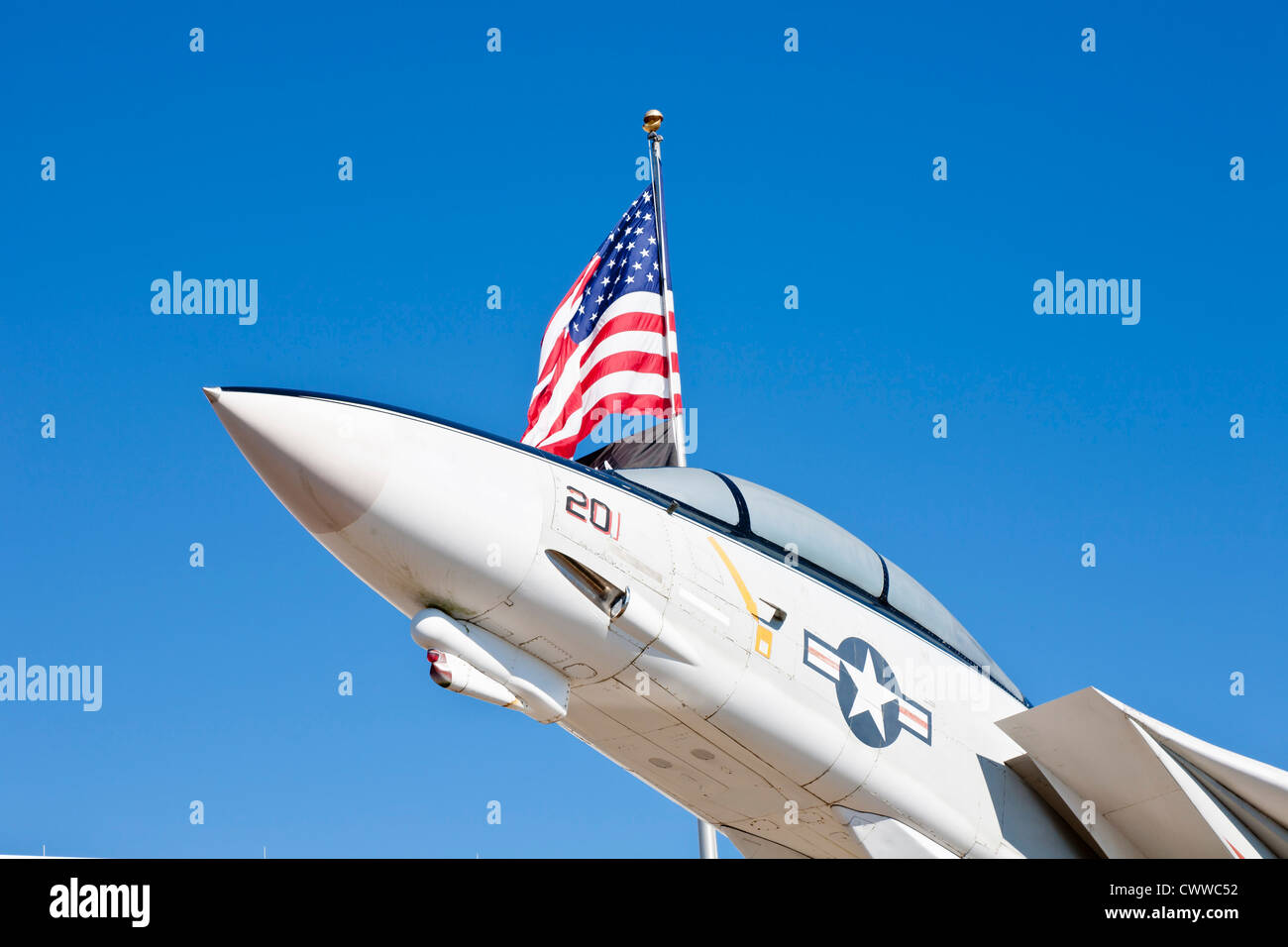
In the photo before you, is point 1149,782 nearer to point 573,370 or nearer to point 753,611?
point 753,611

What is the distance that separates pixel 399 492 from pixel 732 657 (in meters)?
2.70

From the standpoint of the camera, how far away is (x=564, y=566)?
9539 mm

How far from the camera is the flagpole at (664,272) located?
572 inches

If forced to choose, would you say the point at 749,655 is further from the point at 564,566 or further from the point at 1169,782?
the point at 1169,782

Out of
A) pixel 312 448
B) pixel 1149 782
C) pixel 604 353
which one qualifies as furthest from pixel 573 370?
pixel 1149 782

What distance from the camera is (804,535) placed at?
11.2m

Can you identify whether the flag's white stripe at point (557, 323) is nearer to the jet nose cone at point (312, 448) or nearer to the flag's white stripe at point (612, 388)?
the flag's white stripe at point (612, 388)

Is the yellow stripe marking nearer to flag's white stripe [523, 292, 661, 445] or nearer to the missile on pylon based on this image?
the missile on pylon

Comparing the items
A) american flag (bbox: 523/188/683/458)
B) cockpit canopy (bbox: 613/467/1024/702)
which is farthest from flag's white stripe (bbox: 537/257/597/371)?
cockpit canopy (bbox: 613/467/1024/702)
